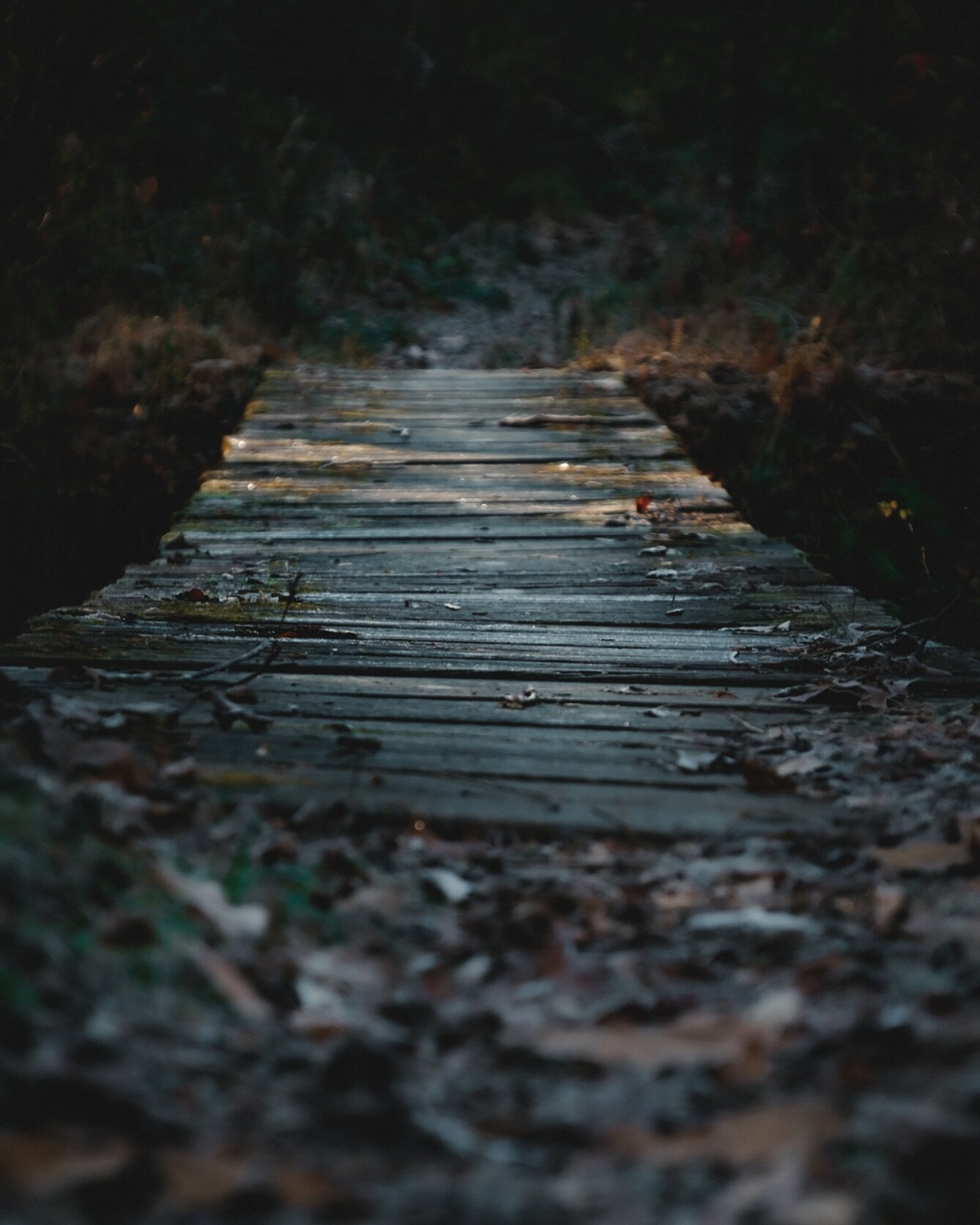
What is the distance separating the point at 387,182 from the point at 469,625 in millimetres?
12056

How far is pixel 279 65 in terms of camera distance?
14.4m

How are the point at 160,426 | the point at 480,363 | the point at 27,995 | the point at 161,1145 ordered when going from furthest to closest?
the point at 480,363 → the point at 160,426 → the point at 27,995 → the point at 161,1145

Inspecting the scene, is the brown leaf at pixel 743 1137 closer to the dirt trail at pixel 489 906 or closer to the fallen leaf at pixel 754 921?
the dirt trail at pixel 489 906

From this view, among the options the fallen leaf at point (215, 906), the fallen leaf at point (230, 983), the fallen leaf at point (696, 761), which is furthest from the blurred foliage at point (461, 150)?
the fallen leaf at point (230, 983)

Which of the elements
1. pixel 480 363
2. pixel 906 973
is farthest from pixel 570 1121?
pixel 480 363

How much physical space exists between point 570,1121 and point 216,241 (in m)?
11.4

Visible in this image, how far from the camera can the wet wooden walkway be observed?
2436mm

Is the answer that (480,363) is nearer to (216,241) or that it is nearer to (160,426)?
(216,241)

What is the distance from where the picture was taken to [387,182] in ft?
46.7

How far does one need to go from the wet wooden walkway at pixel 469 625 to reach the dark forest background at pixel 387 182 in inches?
50.4

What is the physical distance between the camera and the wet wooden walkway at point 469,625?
244cm

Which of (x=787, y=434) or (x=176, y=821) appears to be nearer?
(x=176, y=821)

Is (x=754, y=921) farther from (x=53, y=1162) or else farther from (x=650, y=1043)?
A: (x=53, y=1162)

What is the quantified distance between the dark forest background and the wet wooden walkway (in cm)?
128
